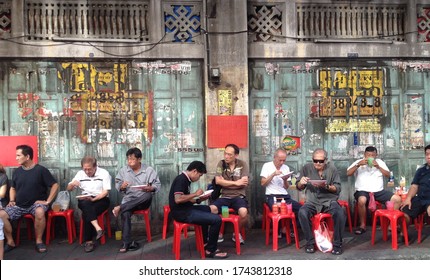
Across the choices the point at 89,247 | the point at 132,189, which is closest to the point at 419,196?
the point at 132,189

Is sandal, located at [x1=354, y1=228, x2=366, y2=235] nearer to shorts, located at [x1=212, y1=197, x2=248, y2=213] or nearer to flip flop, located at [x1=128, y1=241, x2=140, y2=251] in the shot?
shorts, located at [x1=212, y1=197, x2=248, y2=213]

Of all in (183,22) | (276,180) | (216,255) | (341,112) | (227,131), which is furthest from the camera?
(341,112)

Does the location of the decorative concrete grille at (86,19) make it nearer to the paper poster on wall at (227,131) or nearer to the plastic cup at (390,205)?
the paper poster on wall at (227,131)

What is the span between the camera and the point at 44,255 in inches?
261

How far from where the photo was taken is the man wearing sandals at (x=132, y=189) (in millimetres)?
6676

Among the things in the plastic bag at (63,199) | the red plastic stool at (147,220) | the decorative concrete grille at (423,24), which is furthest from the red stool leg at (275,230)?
the decorative concrete grille at (423,24)

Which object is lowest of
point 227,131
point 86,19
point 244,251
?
point 244,251

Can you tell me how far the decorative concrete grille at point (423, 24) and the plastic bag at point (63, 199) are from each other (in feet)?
21.6

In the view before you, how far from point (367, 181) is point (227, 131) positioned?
2.39 metres

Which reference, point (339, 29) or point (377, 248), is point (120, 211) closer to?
point (377, 248)

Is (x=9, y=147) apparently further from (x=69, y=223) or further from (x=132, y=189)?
(x=132, y=189)

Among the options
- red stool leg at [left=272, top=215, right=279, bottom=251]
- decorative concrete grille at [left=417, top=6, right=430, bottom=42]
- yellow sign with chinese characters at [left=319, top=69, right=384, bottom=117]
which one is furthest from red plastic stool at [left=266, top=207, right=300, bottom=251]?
decorative concrete grille at [left=417, top=6, right=430, bottom=42]

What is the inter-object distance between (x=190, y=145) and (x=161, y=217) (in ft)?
4.34

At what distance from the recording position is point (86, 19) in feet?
25.3
